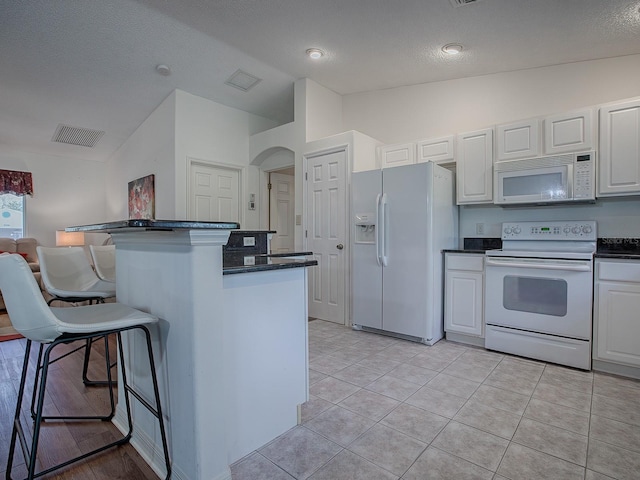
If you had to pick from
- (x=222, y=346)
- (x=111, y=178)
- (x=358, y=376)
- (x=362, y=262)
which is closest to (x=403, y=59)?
(x=362, y=262)

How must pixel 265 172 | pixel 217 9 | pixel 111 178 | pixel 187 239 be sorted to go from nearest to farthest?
pixel 187 239
pixel 217 9
pixel 265 172
pixel 111 178

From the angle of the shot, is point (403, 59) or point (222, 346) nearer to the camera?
point (222, 346)

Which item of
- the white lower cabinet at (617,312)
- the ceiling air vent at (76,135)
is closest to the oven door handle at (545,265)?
the white lower cabinet at (617,312)

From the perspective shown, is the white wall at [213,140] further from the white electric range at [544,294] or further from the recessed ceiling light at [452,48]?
the white electric range at [544,294]

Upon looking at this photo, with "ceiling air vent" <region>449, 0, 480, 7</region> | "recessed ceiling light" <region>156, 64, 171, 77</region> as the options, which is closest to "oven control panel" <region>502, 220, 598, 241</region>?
"ceiling air vent" <region>449, 0, 480, 7</region>

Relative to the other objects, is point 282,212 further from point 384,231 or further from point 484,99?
point 484,99

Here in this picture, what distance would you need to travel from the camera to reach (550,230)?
9.87 feet

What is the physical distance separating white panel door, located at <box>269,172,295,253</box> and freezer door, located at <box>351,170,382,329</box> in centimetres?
197

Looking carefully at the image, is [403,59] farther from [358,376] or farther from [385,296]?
[358,376]

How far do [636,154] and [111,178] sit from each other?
7.71 metres

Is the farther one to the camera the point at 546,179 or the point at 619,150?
the point at 546,179

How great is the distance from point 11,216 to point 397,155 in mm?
6917

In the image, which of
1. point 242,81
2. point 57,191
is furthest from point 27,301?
point 57,191

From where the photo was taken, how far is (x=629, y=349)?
2.40m
